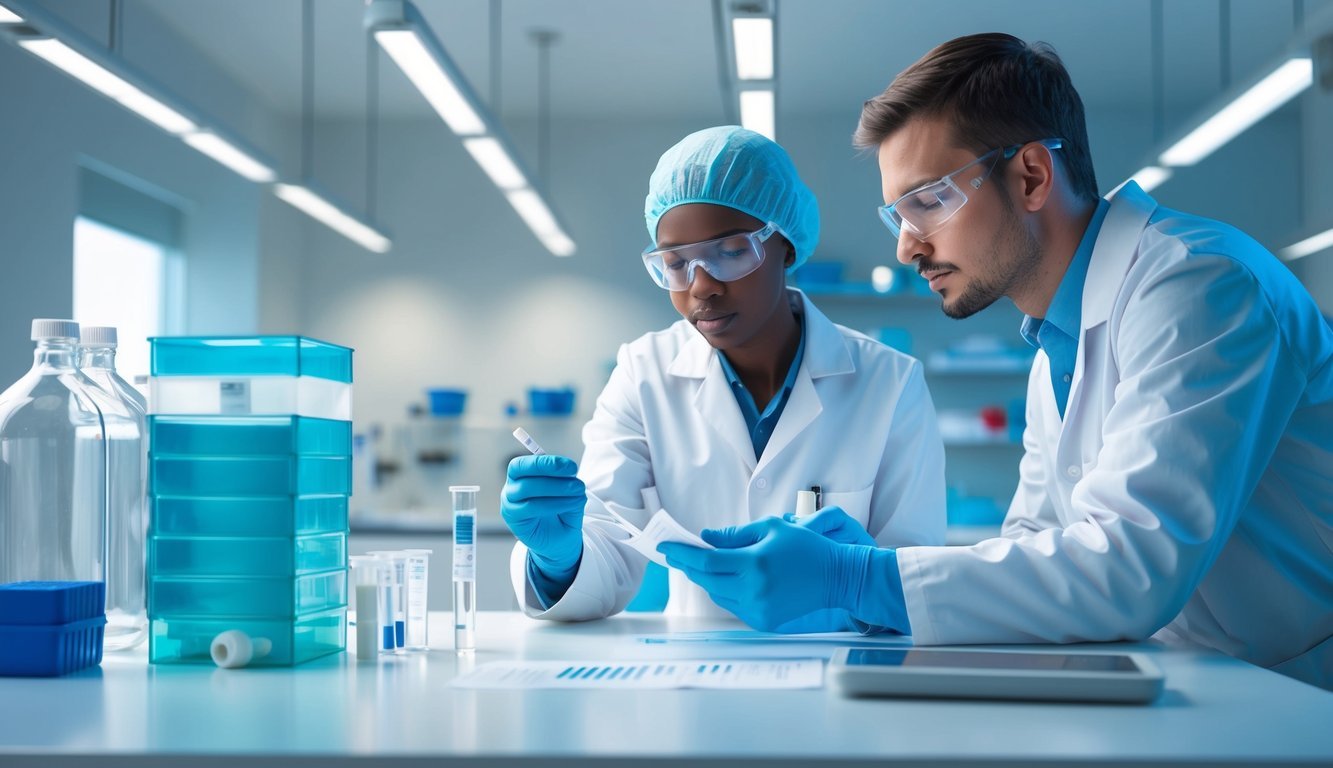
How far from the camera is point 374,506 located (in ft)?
24.4

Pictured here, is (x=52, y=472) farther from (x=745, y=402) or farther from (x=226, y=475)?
(x=745, y=402)

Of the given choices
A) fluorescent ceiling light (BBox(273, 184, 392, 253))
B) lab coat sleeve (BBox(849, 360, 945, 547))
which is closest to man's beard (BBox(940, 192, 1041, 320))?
lab coat sleeve (BBox(849, 360, 945, 547))

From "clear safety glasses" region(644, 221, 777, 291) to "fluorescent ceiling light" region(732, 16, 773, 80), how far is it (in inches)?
38.1

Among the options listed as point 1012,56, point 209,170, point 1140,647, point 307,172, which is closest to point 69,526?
point 1140,647

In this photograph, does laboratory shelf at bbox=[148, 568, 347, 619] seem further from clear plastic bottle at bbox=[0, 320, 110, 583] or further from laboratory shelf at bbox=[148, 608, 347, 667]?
clear plastic bottle at bbox=[0, 320, 110, 583]

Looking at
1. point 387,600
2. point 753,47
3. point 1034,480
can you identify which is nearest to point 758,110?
point 753,47

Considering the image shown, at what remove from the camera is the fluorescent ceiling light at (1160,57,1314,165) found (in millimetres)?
3512

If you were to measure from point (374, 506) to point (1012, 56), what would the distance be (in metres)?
6.39

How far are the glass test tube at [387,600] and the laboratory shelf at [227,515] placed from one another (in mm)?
115

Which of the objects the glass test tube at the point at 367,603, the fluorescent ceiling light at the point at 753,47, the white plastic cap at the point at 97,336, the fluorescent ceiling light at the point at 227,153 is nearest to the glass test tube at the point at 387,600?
the glass test tube at the point at 367,603

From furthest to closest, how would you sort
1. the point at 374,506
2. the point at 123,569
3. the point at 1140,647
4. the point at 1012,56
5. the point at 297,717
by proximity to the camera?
the point at 374,506 < the point at 1012,56 < the point at 123,569 < the point at 1140,647 < the point at 297,717

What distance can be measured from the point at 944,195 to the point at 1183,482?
0.61 m

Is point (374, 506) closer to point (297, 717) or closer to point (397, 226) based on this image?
point (397, 226)

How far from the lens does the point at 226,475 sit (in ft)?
4.44
